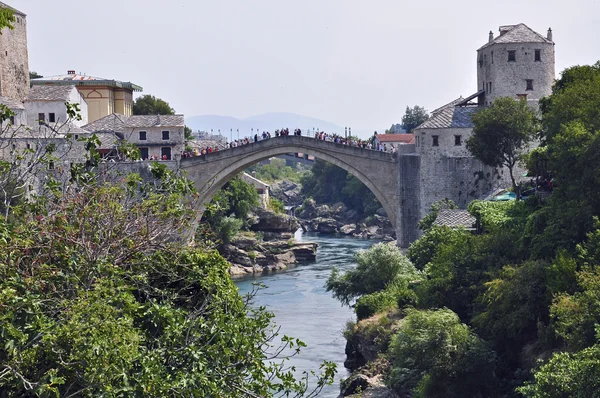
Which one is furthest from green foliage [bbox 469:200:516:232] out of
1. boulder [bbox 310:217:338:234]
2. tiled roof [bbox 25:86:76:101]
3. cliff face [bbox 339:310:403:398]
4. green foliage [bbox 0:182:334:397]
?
boulder [bbox 310:217:338:234]

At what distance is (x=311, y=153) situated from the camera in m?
64.9

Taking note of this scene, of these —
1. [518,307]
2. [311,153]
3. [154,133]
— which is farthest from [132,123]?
[518,307]

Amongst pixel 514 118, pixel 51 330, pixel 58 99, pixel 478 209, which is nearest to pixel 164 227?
pixel 51 330

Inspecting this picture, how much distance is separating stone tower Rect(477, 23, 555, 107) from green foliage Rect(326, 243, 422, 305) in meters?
13.9

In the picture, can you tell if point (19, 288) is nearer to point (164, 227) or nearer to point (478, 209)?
point (164, 227)

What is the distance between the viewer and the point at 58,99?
6719 cm

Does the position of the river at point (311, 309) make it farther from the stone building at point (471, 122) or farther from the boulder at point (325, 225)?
the boulder at point (325, 225)

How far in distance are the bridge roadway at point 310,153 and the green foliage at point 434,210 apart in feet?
18.4

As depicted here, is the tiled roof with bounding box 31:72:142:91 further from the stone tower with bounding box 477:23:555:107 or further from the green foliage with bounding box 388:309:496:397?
the green foliage with bounding box 388:309:496:397

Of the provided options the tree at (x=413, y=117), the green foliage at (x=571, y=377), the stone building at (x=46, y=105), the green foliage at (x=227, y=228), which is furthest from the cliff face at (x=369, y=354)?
the tree at (x=413, y=117)

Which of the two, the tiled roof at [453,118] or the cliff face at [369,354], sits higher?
the tiled roof at [453,118]

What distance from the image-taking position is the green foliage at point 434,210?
52625 millimetres

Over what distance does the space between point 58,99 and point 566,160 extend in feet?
130

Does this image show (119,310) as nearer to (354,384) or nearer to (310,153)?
(354,384)
